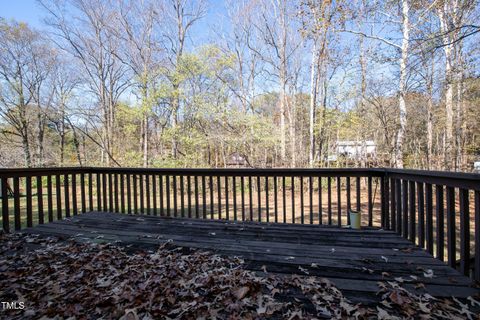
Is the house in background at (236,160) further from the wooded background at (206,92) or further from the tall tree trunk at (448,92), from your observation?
the tall tree trunk at (448,92)

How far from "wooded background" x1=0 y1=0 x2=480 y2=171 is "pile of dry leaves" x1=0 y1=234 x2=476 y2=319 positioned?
267 inches

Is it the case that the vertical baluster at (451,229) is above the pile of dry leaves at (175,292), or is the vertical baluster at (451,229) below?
above

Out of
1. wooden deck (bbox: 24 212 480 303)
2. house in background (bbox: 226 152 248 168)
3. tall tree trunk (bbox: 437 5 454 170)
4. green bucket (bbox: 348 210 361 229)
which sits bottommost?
wooden deck (bbox: 24 212 480 303)

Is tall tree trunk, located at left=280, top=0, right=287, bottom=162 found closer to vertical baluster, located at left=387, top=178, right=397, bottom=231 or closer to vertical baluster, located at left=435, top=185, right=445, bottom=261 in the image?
vertical baluster, located at left=387, top=178, right=397, bottom=231

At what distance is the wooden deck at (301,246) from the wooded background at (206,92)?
228 inches

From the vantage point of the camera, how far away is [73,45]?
10680 mm

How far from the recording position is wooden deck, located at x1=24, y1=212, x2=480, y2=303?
66.2 inches

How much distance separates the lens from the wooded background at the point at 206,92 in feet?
25.7

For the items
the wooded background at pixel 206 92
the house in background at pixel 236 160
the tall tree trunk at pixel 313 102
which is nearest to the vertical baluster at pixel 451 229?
the wooded background at pixel 206 92

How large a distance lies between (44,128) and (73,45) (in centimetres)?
431

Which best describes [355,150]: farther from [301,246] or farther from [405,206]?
[301,246]

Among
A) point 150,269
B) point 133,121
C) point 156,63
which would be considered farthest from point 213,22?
point 150,269

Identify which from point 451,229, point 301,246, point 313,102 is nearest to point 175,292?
point 301,246

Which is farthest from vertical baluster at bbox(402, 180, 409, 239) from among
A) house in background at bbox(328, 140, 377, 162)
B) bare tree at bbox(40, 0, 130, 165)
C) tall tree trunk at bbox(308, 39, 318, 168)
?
bare tree at bbox(40, 0, 130, 165)
